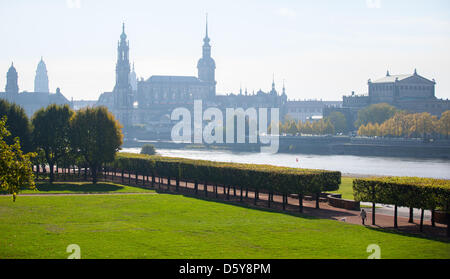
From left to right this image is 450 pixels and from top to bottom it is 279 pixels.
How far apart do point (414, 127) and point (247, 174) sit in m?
100

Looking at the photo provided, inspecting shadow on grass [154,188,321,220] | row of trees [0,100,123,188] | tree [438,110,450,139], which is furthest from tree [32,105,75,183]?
tree [438,110,450,139]

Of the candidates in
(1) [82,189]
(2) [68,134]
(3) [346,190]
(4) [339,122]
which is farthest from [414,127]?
(1) [82,189]

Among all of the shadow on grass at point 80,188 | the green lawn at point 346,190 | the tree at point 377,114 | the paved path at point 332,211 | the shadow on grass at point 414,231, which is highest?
the tree at point 377,114


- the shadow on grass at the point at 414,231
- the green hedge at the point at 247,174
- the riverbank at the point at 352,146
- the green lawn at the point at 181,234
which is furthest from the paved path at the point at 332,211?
the riverbank at the point at 352,146

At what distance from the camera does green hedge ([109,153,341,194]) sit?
41406 mm

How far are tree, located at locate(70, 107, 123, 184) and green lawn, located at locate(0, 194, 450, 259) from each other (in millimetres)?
21958

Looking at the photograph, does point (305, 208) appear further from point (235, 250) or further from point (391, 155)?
point (391, 155)

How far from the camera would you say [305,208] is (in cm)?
4181

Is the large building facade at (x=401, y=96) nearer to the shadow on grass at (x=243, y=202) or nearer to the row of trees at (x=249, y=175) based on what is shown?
the row of trees at (x=249, y=175)

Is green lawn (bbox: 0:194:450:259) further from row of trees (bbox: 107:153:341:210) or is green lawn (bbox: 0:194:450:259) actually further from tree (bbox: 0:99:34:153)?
tree (bbox: 0:99:34:153)

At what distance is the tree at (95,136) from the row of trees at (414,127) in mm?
90105

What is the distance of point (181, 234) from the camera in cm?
2886

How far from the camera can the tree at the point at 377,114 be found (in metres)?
163
